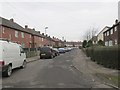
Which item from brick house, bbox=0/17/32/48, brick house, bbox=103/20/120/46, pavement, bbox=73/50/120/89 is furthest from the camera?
brick house, bbox=0/17/32/48

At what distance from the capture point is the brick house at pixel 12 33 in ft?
138

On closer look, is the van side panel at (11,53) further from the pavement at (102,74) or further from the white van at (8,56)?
the pavement at (102,74)

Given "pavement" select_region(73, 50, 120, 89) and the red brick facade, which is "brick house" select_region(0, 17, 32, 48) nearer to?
the red brick facade

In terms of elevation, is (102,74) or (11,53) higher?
(11,53)

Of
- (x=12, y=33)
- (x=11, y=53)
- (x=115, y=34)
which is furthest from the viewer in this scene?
(x=12, y=33)

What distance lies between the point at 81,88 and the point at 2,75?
5851 mm

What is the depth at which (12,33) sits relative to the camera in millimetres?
47000

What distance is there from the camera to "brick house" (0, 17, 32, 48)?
42081 mm

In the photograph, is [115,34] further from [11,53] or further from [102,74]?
[11,53]

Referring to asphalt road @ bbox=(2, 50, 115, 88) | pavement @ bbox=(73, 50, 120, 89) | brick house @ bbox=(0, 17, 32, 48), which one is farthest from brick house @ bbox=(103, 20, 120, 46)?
asphalt road @ bbox=(2, 50, 115, 88)

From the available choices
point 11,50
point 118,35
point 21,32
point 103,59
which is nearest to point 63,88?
point 11,50

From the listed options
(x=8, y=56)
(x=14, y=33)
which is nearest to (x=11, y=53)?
(x=8, y=56)

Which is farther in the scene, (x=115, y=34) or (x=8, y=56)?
(x=115, y=34)

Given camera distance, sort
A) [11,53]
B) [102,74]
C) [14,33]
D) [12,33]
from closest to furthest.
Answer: [102,74]
[11,53]
[12,33]
[14,33]
